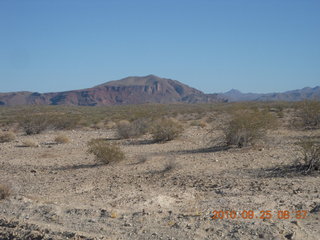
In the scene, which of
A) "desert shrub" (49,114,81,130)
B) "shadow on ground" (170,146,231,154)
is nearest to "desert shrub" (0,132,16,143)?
"desert shrub" (49,114,81,130)

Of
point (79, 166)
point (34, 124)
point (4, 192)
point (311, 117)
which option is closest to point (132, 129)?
point (34, 124)

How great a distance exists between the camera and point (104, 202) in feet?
29.4

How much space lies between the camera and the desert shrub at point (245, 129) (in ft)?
51.9

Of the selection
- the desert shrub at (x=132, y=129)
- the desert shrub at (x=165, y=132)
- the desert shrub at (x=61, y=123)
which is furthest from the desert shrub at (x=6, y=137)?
the desert shrub at (x=165, y=132)

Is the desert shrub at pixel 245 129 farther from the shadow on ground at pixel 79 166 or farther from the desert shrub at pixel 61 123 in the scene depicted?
the desert shrub at pixel 61 123

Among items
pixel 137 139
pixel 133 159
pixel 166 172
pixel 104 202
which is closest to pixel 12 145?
pixel 137 139

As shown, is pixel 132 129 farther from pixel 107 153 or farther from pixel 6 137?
pixel 107 153

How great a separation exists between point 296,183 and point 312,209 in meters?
2.13

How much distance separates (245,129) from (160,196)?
25.2 feet

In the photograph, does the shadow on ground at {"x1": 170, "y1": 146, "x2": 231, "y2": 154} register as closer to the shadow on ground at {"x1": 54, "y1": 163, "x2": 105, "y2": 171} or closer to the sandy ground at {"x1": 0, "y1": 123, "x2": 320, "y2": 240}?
the sandy ground at {"x1": 0, "y1": 123, "x2": 320, "y2": 240}

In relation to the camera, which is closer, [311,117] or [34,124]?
[311,117]

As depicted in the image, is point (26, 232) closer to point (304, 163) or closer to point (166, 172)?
point (166, 172)

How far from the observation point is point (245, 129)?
51.5 ft
